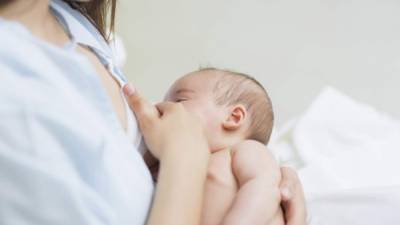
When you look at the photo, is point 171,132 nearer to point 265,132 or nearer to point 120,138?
point 120,138

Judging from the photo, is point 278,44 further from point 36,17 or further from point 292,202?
point 36,17

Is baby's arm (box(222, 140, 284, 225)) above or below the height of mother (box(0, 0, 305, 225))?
below

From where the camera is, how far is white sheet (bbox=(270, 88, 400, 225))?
37.4 inches

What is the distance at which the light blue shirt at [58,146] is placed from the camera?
59 cm

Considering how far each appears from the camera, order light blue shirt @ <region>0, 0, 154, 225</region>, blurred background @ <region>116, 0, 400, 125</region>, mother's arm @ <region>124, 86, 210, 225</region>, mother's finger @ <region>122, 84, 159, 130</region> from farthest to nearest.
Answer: blurred background @ <region>116, 0, 400, 125</region> < mother's finger @ <region>122, 84, 159, 130</region> < mother's arm @ <region>124, 86, 210, 225</region> < light blue shirt @ <region>0, 0, 154, 225</region>

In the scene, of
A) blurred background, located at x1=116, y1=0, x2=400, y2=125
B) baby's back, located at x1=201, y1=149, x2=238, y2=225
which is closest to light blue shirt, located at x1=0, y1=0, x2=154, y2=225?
baby's back, located at x1=201, y1=149, x2=238, y2=225

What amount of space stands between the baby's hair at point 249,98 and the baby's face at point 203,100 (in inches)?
0.5

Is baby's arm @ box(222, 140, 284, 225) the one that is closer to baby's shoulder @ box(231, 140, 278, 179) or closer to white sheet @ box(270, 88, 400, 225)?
baby's shoulder @ box(231, 140, 278, 179)

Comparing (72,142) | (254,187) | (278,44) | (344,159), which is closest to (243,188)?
(254,187)

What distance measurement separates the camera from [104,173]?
641 millimetres

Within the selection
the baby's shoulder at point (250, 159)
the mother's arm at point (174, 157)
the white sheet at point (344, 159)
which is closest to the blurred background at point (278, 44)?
the white sheet at point (344, 159)

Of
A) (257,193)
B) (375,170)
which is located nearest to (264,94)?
(257,193)

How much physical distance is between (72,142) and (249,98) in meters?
0.43

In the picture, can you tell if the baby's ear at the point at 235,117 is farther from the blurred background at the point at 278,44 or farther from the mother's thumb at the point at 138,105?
the blurred background at the point at 278,44
